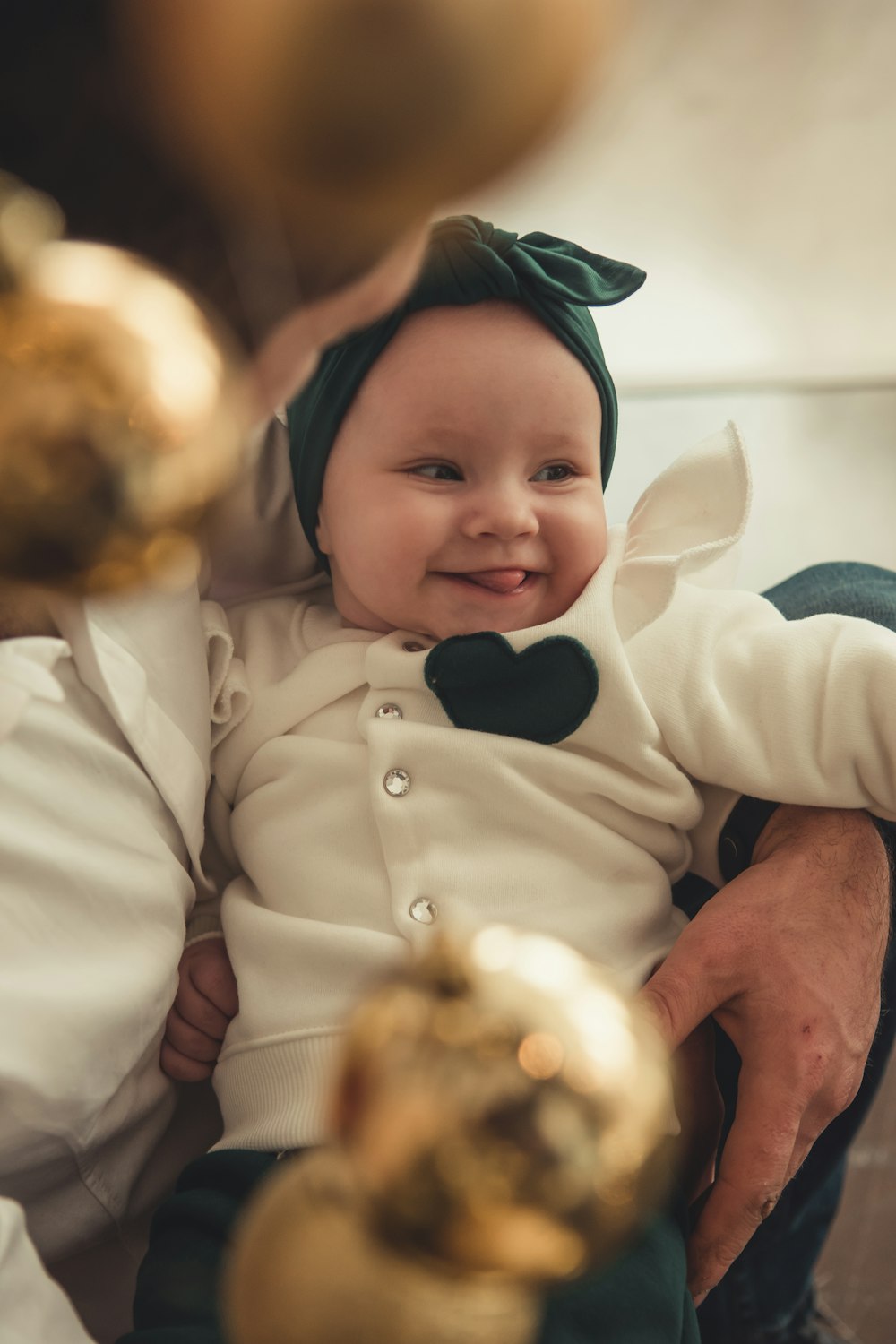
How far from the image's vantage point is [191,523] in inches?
5.0

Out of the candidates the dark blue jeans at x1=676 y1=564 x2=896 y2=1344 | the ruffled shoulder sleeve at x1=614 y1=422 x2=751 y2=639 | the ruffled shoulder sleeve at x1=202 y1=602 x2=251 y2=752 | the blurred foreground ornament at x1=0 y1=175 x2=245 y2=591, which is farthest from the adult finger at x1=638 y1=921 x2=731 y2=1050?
the blurred foreground ornament at x1=0 y1=175 x2=245 y2=591

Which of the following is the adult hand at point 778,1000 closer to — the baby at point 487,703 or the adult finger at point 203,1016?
the baby at point 487,703

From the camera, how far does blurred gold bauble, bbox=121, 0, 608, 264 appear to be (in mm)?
105

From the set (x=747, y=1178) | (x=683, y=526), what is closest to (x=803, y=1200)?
(x=747, y=1178)

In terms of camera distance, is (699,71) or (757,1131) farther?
(757,1131)

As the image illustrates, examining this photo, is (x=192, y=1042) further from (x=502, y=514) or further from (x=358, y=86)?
(x=358, y=86)

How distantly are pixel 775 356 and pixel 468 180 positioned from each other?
47.3 inches

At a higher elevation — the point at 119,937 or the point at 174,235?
the point at 174,235

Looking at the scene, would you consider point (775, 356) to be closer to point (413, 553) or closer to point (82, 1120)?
point (413, 553)

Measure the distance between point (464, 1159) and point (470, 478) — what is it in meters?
0.50

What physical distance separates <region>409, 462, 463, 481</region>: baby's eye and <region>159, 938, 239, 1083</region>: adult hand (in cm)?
34

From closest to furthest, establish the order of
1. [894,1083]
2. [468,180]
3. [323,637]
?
1. [468,180]
2. [323,637]
3. [894,1083]

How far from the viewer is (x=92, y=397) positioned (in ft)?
0.39

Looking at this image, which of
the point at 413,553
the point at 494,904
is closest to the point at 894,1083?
the point at 494,904
